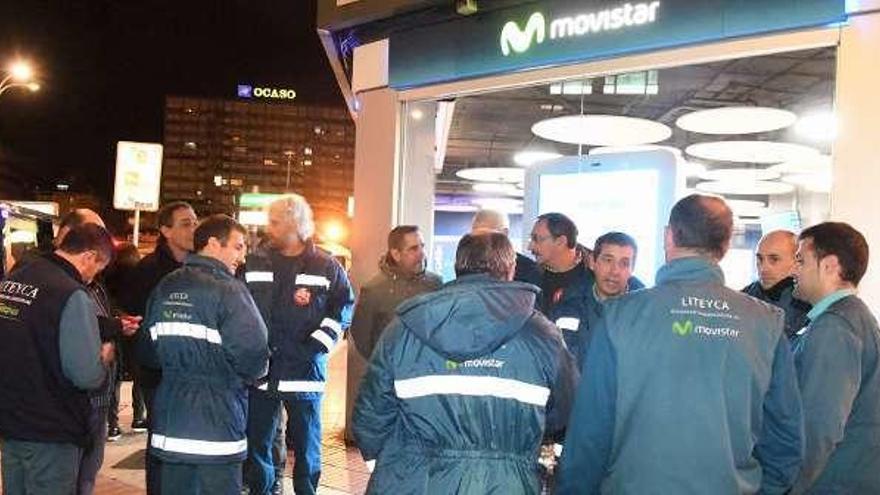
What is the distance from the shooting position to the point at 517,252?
5.81 m

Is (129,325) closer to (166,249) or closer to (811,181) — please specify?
(166,249)

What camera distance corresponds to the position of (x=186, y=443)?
4.25 m

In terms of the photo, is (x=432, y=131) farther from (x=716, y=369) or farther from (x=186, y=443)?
(x=716, y=369)

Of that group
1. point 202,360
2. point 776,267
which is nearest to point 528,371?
point 202,360

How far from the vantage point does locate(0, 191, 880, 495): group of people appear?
2.73 m

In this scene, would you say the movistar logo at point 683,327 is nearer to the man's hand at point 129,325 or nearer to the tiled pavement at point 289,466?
the man's hand at point 129,325

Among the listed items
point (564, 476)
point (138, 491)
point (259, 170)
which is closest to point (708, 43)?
point (564, 476)

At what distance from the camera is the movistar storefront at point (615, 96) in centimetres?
493

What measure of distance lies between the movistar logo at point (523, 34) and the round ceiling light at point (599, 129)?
1.22m

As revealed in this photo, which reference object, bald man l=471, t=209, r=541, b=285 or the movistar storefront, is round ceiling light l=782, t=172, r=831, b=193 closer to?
the movistar storefront

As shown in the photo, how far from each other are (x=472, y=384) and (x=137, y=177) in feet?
29.9

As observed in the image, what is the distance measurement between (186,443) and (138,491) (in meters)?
2.50

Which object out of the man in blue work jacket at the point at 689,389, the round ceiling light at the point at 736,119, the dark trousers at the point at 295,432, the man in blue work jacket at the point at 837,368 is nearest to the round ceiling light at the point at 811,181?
the round ceiling light at the point at 736,119

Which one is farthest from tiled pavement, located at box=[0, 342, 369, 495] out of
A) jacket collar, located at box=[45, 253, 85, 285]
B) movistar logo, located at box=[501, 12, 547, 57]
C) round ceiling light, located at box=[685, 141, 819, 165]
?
round ceiling light, located at box=[685, 141, 819, 165]
